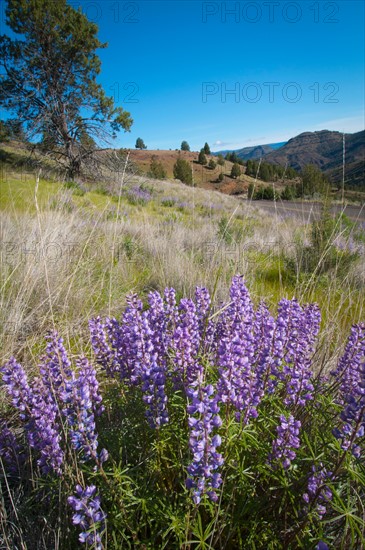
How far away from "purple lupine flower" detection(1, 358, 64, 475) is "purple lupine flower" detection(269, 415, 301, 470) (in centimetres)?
85

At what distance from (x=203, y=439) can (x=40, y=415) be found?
0.80 m

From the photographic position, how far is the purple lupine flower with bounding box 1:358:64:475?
3.97 feet

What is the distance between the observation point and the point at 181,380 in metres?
1.47

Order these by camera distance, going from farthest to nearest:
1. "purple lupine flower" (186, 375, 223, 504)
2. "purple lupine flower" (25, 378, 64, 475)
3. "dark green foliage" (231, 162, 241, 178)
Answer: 1. "dark green foliage" (231, 162, 241, 178)
2. "purple lupine flower" (25, 378, 64, 475)
3. "purple lupine flower" (186, 375, 223, 504)

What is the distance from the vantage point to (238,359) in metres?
1.15

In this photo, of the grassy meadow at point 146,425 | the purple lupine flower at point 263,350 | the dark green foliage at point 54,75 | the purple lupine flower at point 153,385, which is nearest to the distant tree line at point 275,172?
the grassy meadow at point 146,425

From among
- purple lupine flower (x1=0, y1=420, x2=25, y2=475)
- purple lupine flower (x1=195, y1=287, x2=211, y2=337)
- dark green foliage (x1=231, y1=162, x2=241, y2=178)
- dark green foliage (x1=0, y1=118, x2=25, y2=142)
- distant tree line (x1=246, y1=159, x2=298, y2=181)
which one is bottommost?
purple lupine flower (x1=0, y1=420, x2=25, y2=475)

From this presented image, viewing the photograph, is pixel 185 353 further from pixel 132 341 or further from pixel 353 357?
pixel 353 357

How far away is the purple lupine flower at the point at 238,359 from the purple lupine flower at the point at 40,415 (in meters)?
0.71

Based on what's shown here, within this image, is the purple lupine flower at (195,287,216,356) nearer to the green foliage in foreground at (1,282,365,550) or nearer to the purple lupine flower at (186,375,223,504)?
the green foliage in foreground at (1,282,365,550)

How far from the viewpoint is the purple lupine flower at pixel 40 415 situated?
121cm

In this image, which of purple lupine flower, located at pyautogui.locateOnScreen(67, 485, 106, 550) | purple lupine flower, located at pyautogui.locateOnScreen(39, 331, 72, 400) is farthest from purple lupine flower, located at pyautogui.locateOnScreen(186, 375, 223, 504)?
purple lupine flower, located at pyautogui.locateOnScreen(39, 331, 72, 400)

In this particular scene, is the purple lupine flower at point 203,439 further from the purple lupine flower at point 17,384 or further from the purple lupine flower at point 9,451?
the purple lupine flower at point 9,451

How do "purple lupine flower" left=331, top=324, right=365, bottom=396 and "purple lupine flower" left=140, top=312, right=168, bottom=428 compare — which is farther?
"purple lupine flower" left=331, top=324, right=365, bottom=396
